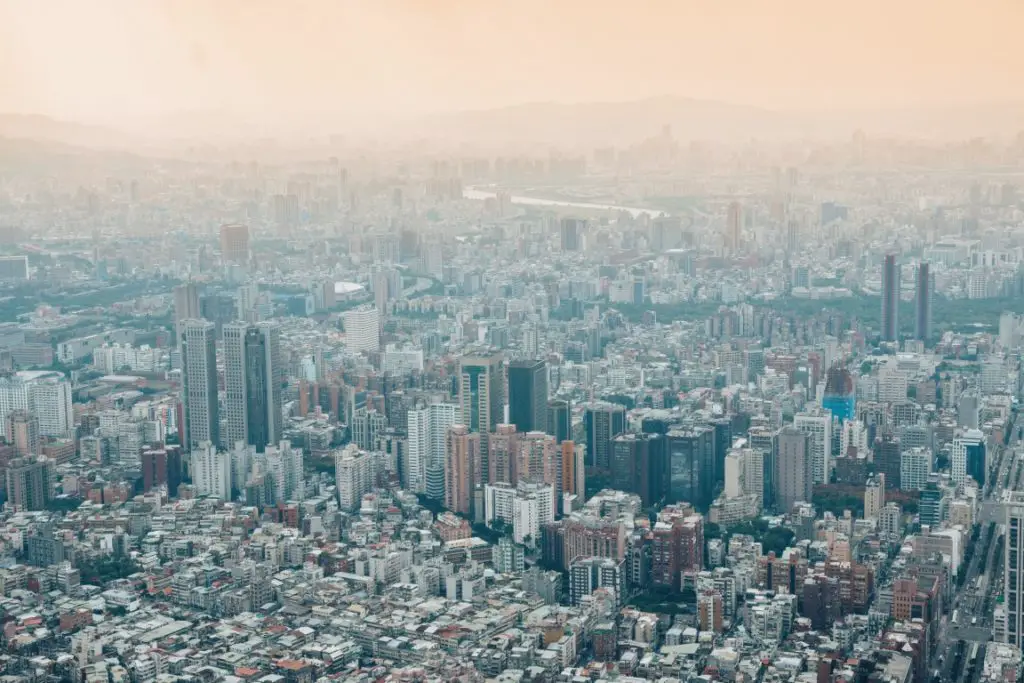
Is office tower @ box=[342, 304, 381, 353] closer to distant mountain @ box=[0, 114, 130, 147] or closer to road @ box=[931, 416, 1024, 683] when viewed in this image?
distant mountain @ box=[0, 114, 130, 147]

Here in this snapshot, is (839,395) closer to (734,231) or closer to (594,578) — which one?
(594,578)

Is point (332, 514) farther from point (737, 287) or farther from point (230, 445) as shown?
point (737, 287)

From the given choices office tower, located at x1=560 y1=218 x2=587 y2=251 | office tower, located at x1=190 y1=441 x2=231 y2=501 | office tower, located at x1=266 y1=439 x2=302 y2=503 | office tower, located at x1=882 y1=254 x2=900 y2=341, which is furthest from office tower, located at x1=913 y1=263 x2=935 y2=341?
office tower, located at x1=190 y1=441 x2=231 y2=501

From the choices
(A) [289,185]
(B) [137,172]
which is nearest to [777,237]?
(A) [289,185]

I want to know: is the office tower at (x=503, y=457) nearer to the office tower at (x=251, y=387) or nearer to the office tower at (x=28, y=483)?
the office tower at (x=251, y=387)

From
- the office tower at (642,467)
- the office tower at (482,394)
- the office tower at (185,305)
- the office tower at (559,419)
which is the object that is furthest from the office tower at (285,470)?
the office tower at (185,305)

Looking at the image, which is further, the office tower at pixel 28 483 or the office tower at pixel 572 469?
the office tower at pixel 572 469
